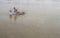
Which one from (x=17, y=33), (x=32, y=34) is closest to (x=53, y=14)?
(x=32, y=34)

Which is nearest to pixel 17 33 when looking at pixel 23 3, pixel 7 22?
pixel 7 22

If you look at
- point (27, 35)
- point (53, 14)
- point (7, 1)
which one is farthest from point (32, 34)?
point (7, 1)

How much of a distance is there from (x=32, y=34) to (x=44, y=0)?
335mm

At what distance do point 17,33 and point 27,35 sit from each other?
10 centimetres

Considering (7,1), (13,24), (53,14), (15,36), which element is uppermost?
(7,1)

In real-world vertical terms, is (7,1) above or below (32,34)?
above

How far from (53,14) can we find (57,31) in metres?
0.16

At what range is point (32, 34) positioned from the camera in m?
1.05

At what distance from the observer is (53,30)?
3.39 feet

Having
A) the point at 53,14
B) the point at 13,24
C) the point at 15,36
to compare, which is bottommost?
the point at 15,36

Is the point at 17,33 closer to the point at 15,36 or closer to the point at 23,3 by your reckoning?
the point at 15,36

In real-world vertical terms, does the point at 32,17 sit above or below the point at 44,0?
below

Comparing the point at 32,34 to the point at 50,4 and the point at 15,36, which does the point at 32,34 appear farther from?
the point at 50,4

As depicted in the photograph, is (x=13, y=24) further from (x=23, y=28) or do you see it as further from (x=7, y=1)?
(x=7, y=1)
